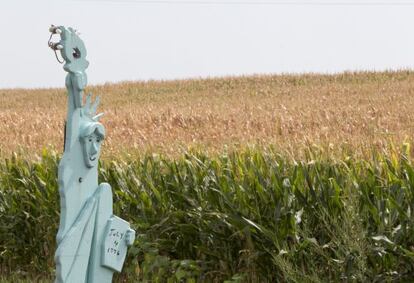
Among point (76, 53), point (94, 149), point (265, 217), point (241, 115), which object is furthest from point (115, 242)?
point (241, 115)

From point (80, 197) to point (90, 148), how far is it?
1.05 ft

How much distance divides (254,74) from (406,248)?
2766 cm

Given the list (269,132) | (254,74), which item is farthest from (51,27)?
(254,74)

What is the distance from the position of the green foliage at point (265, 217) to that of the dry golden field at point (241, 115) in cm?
76

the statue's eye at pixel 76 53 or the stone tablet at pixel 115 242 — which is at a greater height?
the statue's eye at pixel 76 53

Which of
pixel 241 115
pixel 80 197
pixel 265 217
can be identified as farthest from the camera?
pixel 241 115

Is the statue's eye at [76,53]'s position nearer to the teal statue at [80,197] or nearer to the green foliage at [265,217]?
the teal statue at [80,197]

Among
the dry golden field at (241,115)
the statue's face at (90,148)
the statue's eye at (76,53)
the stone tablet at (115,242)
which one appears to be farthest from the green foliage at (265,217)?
the statue's eye at (76,53)

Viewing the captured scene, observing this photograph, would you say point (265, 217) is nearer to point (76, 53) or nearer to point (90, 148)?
point (90, 148)

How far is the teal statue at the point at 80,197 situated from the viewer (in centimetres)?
594

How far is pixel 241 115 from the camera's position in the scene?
63.8 ft

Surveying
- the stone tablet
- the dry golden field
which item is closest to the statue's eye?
the stone tablet

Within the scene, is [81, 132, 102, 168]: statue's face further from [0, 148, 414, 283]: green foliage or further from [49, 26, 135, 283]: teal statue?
[0, 148, 414, 283]: green foliage

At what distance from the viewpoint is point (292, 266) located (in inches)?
322
